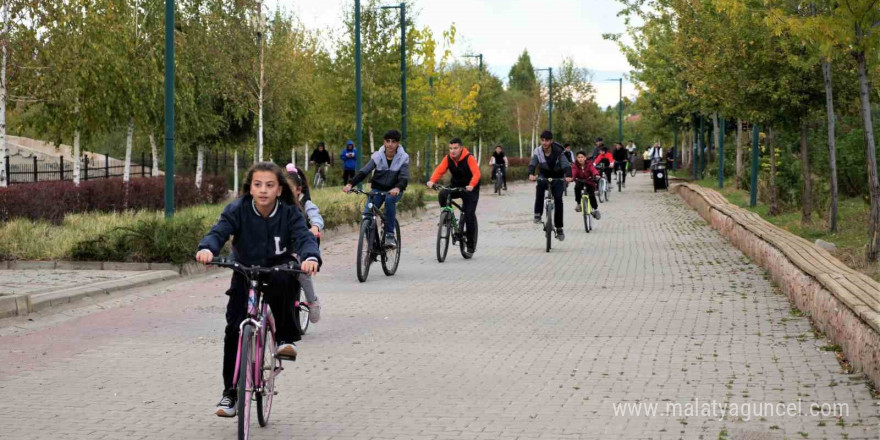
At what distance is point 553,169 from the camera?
1970 cm

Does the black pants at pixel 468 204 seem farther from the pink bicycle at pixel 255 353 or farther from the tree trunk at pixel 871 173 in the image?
the pink bicycle at pixel 255 353

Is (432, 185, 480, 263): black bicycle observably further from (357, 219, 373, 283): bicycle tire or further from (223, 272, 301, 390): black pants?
(223, 272, 301, 390): black pants

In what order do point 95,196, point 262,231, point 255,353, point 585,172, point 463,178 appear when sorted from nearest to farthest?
point 255,353 < point 262,231 < point 463,178 < point 585,172 < point 95,196

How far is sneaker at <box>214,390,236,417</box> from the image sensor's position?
254 inches

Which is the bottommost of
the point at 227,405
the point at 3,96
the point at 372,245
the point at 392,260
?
the point at 227,405

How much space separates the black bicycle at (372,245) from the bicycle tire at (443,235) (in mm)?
1690

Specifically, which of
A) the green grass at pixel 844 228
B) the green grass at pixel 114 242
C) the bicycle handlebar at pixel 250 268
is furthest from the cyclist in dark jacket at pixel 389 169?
the bicycle handlebar at pixel 250 268

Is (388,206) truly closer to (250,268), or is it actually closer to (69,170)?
(250,268)

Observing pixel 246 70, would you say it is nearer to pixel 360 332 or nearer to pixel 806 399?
pixel 360 332

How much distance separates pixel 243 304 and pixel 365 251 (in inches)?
326

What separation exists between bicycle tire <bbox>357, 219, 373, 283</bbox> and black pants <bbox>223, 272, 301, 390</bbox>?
768 cm

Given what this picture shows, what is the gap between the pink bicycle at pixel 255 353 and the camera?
6090 mm

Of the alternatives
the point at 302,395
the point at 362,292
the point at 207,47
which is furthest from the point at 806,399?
the point at 207,47

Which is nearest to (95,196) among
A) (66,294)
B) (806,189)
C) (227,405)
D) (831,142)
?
(66,294)
